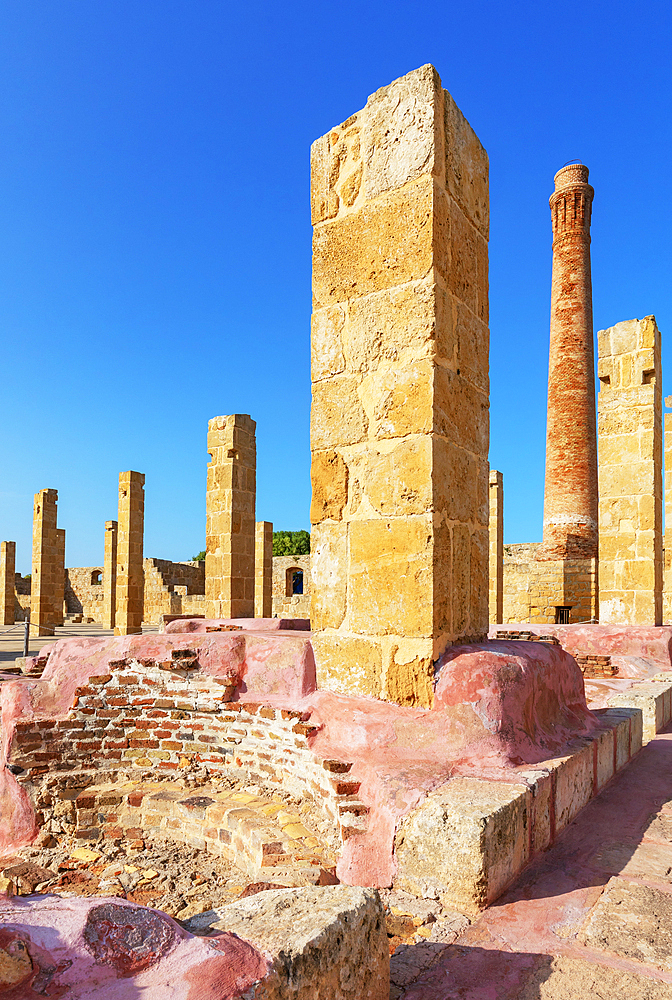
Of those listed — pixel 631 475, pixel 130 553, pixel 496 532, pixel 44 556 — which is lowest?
pixel 44 556

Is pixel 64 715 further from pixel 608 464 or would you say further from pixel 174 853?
pixel 608 464

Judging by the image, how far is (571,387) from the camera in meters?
19.1

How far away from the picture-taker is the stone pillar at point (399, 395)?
3.30 m

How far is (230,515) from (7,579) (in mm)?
18231

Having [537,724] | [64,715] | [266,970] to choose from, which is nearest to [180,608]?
[64,715]

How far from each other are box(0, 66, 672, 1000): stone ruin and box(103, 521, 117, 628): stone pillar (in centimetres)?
1826

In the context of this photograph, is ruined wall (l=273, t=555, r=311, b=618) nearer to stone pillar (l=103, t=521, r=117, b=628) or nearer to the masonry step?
stone pillar (l=103, t=521, r=117, b=628)

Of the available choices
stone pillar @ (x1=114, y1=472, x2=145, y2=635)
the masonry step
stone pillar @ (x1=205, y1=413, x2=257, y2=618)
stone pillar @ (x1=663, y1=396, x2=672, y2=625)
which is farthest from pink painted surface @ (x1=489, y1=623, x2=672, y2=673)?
stone pillar @ (x1=114, y1=472, x2=145, y2=635)

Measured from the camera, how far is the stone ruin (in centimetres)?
268

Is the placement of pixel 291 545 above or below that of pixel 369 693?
above

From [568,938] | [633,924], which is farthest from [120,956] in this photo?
[633,924]

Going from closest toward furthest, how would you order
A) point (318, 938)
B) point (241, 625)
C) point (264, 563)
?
point (318, 938), point (241, 625), point (264, 563)

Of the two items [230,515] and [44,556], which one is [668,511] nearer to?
[230,515]

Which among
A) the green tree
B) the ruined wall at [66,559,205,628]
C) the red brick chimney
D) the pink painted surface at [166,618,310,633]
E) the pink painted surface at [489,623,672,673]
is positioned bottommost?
the ruined wall at [66,559,205,628]
